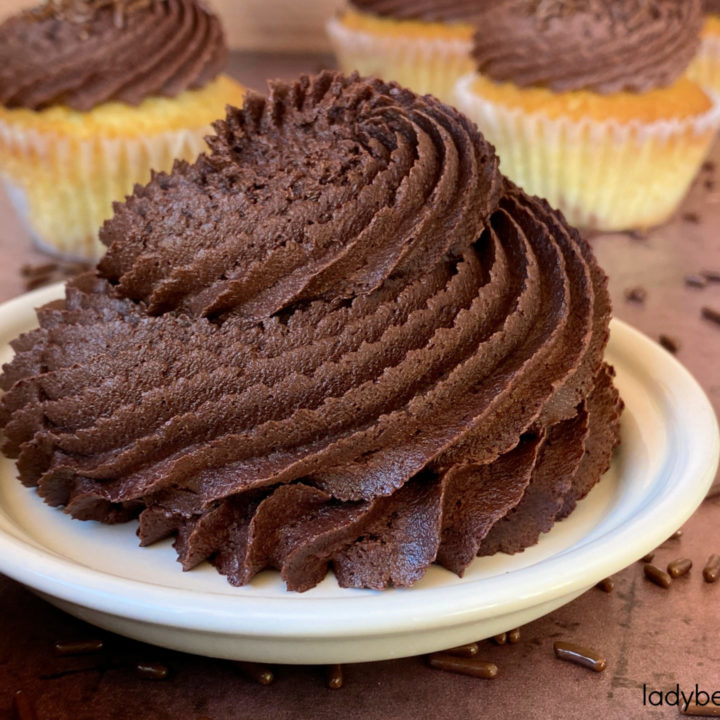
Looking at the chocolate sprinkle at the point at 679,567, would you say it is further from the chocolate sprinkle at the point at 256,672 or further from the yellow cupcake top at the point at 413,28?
the yellow cupcake top at the point at 413,28

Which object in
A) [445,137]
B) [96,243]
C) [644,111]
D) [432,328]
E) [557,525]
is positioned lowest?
[96,243]

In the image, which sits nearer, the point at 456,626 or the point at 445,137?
the point at 456,626

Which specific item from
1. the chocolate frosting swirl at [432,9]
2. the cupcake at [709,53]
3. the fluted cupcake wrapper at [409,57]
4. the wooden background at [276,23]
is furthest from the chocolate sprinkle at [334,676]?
the wooden background at [276,23]

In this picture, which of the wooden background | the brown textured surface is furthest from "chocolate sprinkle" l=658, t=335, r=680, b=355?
the wooden background

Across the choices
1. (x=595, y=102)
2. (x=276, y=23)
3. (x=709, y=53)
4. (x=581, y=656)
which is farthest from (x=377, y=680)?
(x=276, y=23)

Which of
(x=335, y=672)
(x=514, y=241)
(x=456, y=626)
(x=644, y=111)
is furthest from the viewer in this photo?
(x=644, y=111)

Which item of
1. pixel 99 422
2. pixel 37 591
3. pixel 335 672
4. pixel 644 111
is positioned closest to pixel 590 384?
pixel 335 672

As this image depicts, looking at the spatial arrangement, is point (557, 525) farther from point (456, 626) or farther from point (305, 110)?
point (305, 110)

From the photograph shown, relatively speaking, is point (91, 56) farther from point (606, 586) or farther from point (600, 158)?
point (606, 586)
